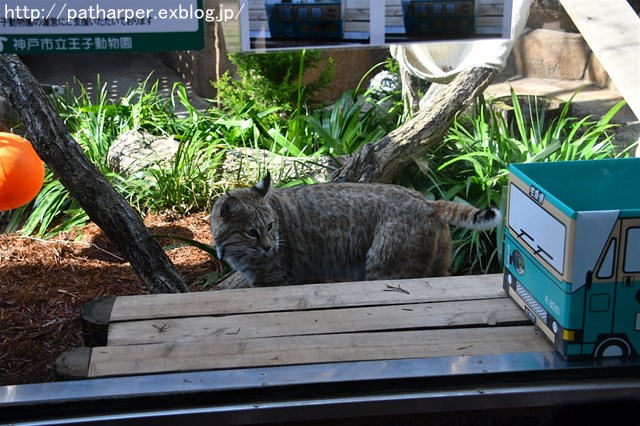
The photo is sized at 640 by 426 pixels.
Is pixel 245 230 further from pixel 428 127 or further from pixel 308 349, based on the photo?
pixel 428 127

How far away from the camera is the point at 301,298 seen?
3.27 meters

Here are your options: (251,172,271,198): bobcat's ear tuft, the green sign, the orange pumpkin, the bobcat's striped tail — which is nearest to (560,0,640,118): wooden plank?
the bobcat's striped tail

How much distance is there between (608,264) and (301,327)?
112 cm

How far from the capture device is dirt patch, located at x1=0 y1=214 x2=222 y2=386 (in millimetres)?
3941

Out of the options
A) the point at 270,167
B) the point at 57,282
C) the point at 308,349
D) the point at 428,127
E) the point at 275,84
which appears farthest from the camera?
the point at 275,84

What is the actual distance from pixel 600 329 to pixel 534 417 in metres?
0.40

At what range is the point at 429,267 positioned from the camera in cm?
400

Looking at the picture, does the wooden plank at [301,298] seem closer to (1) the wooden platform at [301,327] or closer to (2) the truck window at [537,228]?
(1) the wooden platform at [301,327]

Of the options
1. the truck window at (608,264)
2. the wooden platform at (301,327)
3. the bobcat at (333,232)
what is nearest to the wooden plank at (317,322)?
the wooden platform at (301,327)

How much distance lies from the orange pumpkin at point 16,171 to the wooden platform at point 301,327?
140cm

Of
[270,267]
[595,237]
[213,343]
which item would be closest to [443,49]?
[270,267]

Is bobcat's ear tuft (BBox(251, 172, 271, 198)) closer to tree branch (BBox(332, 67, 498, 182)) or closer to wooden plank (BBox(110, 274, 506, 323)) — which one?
wooden plank (BBox(110, 274, 506, 323))

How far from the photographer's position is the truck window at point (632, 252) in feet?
8.55

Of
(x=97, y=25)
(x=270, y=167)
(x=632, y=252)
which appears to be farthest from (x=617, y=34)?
(x=270, y=167)
